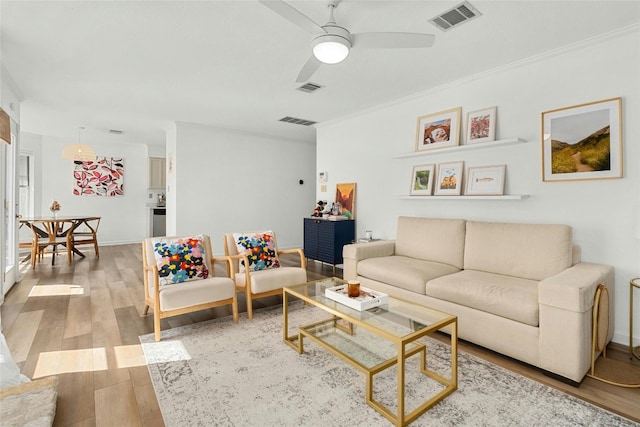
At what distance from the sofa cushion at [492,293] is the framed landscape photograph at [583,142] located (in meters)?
1.07

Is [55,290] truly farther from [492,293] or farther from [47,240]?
[492,293]

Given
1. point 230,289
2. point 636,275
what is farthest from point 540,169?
point 230,289

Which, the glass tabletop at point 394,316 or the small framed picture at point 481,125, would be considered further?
the small framed picture at point 481,125

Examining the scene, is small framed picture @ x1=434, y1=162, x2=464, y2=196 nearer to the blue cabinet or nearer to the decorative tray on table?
the blue cabinet

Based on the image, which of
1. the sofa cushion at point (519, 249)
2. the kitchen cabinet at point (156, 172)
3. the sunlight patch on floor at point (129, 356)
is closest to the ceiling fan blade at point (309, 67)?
the sofa cushion at point (519, 249)

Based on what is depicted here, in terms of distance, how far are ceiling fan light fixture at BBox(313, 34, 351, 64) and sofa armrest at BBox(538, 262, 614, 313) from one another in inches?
82.9

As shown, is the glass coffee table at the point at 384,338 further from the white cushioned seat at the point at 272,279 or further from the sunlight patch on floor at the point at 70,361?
the sunlight patch on floor at the point at 70,361

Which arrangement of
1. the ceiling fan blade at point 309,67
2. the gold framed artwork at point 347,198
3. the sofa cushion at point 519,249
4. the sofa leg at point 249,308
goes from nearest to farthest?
the ceiling fan blade at point 309,67
the sofa cushion at point 519,249
the sofa leg at point 249,308
the gold framed artwork at point 347,198

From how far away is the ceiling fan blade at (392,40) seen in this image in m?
2.22

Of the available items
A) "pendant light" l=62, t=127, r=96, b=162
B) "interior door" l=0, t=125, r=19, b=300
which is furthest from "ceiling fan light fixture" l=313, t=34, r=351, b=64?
"pendant light" l=62, t=127, r=96, b=162

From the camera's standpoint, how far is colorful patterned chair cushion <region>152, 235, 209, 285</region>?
2988 millimetres

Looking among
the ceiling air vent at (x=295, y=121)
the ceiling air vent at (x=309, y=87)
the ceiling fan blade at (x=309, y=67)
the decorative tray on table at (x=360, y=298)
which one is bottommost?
the decorative tray on table at (x=360, y=298)

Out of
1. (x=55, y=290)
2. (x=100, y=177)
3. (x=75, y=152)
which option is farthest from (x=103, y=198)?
(x=55, y=290)

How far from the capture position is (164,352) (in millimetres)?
2512
